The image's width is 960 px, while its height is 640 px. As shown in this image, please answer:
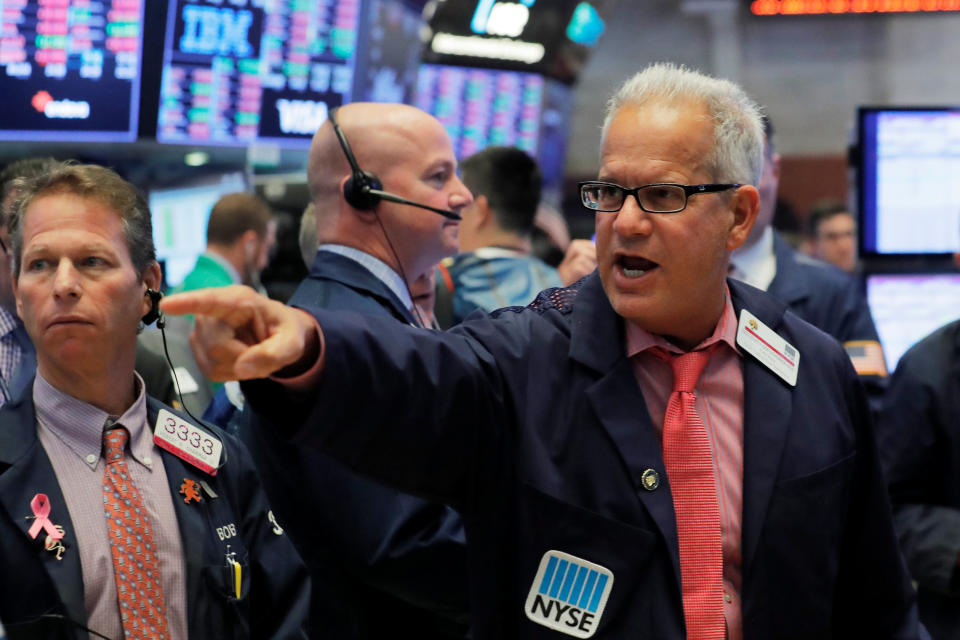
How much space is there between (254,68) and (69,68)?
32.4 inches

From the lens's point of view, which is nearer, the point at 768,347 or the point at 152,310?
the point at 768,347

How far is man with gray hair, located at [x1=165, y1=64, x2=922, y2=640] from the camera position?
1.85 m

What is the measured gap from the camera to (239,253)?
16.1ft

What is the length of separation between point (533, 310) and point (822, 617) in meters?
Result: 0.70

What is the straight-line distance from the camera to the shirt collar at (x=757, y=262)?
402cm

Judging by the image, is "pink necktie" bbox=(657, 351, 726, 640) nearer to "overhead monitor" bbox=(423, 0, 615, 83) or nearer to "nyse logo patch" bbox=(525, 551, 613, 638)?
"nyse logo patch" bbox=(525, 551, 613, 638)

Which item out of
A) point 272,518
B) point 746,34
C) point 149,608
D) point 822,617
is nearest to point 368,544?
point 272,518

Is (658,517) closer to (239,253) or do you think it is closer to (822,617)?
(822,617)

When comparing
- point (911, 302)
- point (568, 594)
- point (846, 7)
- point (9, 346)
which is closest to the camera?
point (568, 594)

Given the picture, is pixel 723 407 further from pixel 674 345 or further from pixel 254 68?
pixel 254 68

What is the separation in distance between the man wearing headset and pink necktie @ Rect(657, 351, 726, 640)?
60 cm

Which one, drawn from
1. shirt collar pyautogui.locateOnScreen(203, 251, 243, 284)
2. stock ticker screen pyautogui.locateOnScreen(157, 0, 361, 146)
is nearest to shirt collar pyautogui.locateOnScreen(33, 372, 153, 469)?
stock ticker screen pyautogui.locateOnScreen(157, 0, 361, 146)

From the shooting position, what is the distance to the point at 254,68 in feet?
16.0

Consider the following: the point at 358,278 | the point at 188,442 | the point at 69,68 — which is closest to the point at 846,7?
the point at 69,68
